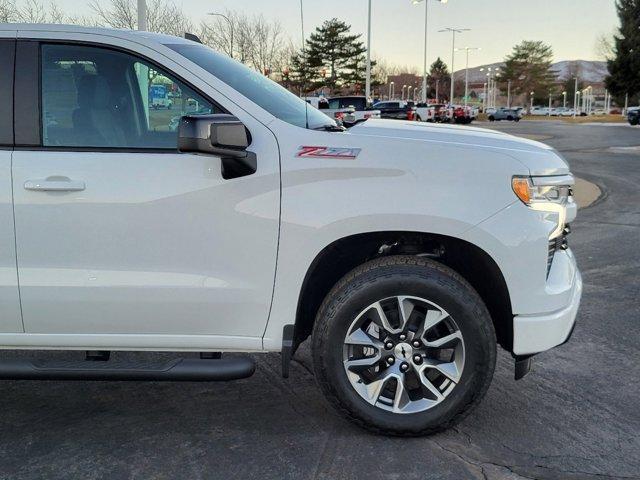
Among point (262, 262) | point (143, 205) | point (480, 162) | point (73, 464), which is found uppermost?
point (480, 162)

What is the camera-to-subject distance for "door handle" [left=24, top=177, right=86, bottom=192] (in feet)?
10.6

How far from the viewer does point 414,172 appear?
3215mm

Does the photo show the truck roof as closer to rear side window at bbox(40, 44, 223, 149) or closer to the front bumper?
rear side window at bbox(40, 44, 223, 149)

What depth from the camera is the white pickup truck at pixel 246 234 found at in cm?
322

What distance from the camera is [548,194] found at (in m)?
3.33

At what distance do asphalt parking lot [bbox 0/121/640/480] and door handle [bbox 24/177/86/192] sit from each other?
4.22ft

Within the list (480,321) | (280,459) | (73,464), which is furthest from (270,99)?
(73,464)

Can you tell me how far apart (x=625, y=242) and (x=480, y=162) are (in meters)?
5.86

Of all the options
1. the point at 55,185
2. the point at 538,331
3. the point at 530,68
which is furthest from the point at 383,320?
the point at 530,68

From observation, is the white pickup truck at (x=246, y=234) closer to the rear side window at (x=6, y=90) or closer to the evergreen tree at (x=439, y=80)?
the rear side window at (x=6, y=90)

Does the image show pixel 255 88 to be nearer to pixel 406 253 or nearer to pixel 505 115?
→ pixel 406 253

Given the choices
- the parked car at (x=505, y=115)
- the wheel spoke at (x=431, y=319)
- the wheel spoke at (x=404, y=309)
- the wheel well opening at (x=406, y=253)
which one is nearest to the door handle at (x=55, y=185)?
the wheel well opening at (x=406, y=253)

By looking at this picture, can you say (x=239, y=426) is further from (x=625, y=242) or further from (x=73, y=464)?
(x=625, y=242)

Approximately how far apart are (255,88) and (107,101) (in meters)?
0.77
